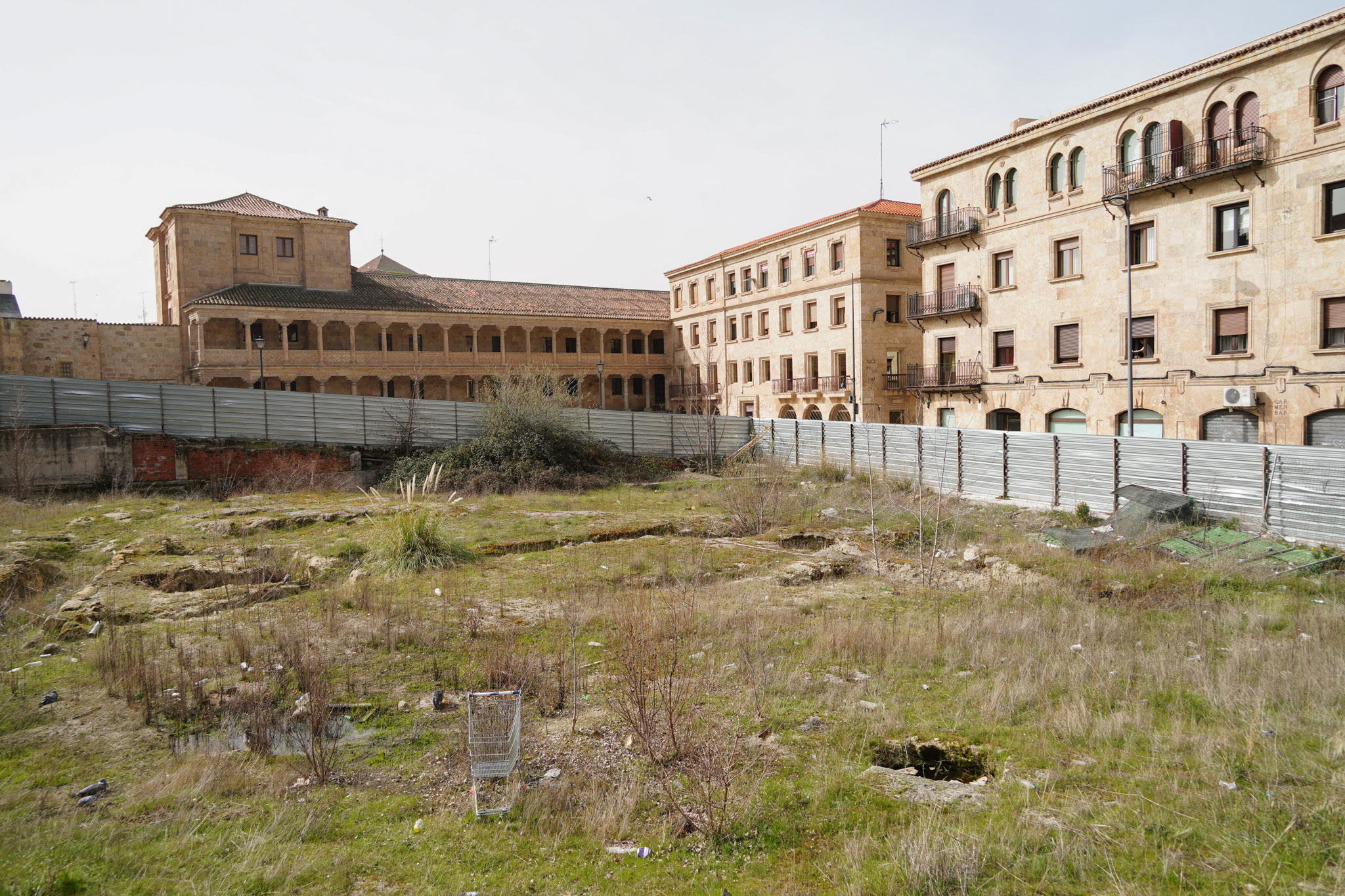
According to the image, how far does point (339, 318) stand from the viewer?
4316 cm

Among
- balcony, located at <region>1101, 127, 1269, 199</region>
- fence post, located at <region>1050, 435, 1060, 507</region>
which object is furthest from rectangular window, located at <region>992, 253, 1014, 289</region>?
fence post, located at <region>1050, 435, 1060, 507</region>

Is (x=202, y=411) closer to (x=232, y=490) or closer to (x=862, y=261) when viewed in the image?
(x=232, y=490)

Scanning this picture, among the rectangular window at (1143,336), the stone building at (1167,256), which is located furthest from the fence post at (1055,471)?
the rectangular window at (1143,336)

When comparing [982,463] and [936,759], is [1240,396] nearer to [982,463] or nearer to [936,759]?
[982,463]

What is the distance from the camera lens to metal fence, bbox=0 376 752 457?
24.6m

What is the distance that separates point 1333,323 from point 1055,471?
10199 millimetres

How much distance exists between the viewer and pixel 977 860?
14.6 feet

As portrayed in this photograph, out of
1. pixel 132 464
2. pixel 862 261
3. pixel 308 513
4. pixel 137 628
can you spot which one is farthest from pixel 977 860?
pixel 862 261

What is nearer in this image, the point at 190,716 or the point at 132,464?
the point at 190,716

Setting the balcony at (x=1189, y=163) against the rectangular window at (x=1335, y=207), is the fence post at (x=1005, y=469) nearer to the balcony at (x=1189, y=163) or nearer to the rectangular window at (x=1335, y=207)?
the rectangular window at (x=1335, y=207)

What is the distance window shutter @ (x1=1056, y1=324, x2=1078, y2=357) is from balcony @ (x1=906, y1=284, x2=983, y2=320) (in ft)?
12.5

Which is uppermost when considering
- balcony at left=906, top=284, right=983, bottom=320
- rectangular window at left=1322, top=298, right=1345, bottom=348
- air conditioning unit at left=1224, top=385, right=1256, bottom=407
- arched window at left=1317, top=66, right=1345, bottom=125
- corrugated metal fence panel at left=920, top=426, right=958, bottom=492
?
arched window at left=1317, top=66, right=1345, bottom=125

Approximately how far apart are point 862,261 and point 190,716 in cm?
3768

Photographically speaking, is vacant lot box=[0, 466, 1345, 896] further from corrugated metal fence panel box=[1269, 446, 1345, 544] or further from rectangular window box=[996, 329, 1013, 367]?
rectangular window box=[996, 329, 1013, 367]
